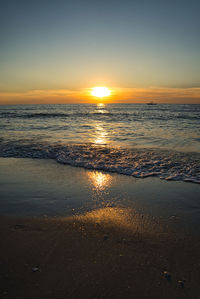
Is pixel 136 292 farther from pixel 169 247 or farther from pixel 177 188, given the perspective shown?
pixel 177 188

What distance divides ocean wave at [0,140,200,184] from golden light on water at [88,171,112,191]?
457mm

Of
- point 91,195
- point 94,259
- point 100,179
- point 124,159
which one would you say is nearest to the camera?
point 94,259

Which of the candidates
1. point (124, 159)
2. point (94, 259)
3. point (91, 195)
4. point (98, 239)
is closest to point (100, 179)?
point (91, 195)

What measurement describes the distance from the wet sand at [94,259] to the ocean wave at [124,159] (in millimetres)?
2671

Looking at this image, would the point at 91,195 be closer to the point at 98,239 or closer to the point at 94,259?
the point at 98,239

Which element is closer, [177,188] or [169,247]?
[169,247]

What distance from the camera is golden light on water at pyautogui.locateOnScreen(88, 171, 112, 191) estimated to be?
4761mm

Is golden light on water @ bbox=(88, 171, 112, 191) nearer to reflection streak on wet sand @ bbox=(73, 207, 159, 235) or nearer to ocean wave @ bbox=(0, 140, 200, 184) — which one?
ocean wave @ bbox=(0, 140, 200, 184)

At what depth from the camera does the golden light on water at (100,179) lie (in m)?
4.76

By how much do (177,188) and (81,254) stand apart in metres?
3.00

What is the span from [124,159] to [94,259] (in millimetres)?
4816

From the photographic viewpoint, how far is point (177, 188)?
4617 millimetres

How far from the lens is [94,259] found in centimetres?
240

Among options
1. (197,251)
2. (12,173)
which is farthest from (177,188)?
(12,173)
